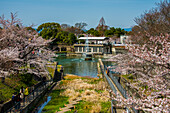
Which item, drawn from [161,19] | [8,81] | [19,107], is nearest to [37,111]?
[19,107]

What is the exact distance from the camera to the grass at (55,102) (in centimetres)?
Answer: 1531

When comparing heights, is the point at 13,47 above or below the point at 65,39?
below

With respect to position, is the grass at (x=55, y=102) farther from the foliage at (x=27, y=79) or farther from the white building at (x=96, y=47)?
the white building at (x=96, y=47)

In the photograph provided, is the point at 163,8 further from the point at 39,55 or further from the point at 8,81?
the point at 8,81

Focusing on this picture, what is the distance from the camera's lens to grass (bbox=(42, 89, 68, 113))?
15.3 meters

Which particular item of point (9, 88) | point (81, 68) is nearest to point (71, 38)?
point (81, 68)

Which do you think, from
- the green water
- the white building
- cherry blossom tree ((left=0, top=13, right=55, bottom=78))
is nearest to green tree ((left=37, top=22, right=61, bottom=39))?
the white building

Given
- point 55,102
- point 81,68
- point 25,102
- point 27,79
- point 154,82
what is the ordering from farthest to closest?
point 81,68 → point 27,79 → point 55,102 → point 25,102 → point 154,82

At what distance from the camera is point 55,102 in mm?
17312

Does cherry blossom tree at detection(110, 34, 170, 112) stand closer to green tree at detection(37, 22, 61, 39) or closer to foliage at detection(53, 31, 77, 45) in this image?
green tree at detection(37, 22, 61, 39)

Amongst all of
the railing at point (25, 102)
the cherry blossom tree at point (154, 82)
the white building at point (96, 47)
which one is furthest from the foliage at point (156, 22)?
the white building at point (96, 47)

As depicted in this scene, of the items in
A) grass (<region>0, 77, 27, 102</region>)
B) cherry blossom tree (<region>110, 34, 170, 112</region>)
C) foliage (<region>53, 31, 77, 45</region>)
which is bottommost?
grass (<region>0, 77, 27, 102</region>)

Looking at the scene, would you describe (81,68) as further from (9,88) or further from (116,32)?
(116,32)

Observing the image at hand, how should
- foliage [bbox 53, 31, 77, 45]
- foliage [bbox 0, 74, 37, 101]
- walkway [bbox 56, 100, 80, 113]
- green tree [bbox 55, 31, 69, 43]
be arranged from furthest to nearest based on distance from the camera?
green tree [bbox 55, 31, 69, 43]
foliage [bbox 53, 31, 77, 45]
walkway [bbox 56, 100, 80, 113]
foliage [bbox 0, 74, 37, 101]
